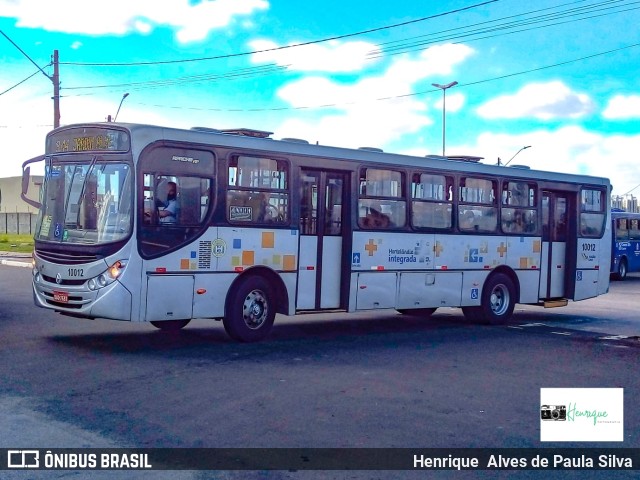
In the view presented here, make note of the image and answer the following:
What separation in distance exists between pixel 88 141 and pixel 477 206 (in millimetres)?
8016

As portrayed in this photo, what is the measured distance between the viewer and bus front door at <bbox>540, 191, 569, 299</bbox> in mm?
17953

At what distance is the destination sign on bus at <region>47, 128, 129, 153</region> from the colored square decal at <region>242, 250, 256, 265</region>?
238 cm

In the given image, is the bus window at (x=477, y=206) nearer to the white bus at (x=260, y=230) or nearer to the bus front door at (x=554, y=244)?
the white bus at (x=260, y=230)

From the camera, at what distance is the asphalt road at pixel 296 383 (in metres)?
7.24

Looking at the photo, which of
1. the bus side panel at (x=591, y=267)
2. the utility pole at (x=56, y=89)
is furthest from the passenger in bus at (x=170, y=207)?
the utility pole at (x=56, y=89)

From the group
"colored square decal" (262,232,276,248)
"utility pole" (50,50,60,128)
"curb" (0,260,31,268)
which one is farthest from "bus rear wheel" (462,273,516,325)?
"curb" (0,260,31,268)

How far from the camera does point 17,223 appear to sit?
270 feet

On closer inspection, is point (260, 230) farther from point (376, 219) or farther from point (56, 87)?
point (56, 87)

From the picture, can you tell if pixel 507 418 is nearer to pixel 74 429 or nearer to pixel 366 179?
pixel 74 429

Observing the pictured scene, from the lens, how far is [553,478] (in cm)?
634

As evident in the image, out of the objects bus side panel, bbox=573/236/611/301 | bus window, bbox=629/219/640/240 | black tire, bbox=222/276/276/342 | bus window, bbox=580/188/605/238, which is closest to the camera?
black tire, bbox=222/276/276/342

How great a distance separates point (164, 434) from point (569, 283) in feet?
43.1

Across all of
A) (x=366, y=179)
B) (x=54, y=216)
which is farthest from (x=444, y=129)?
(x=54, y=216)

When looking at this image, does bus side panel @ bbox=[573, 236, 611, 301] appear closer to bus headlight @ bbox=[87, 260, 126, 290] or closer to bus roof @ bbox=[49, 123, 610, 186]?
bus roof @ bbox=[49, 123, 610, 186]
